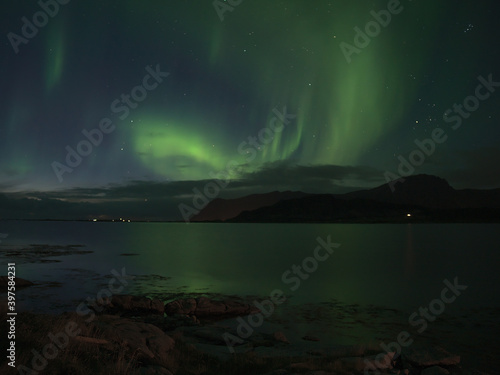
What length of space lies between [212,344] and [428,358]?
28.0ft

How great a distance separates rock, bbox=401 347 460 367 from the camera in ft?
45.9

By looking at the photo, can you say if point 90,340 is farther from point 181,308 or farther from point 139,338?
point 181,308

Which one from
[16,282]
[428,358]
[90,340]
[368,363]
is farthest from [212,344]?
[16,282]

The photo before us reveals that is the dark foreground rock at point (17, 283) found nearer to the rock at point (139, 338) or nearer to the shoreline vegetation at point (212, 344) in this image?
the shoreline vegetation at point (212, 344)

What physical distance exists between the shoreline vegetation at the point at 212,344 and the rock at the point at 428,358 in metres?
0.03

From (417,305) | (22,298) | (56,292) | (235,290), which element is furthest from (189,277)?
(417,305)

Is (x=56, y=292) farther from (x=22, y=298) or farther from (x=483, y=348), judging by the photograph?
(x=483, y=348)

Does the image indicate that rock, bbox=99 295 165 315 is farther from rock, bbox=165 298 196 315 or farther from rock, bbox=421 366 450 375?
rock, bbox=421 366 450 375

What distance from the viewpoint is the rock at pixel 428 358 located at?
45.9 ft

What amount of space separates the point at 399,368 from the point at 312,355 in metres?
3.46

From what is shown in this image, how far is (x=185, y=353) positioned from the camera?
14.6 meters

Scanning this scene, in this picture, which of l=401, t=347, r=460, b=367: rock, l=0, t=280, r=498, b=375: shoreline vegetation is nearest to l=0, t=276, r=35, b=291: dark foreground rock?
l=0, t=280, r=498, b=375: shoreline vegetation

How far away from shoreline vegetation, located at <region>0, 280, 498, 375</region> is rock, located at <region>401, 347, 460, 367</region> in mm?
33

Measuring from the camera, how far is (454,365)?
14375 mm
